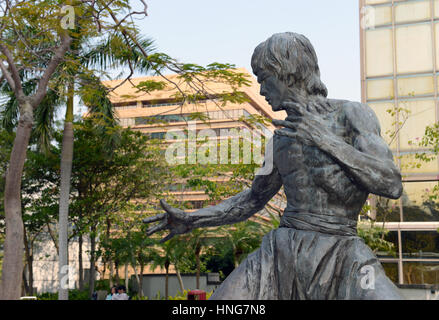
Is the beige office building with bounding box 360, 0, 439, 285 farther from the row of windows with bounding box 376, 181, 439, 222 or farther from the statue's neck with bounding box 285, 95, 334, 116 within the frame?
the statue's neck with bounding box 285, 95, 334, 116

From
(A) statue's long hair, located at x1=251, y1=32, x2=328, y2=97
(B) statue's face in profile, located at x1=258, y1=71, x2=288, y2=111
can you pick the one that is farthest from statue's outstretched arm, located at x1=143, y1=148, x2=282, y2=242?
(A) statue's long hair, located at x1=251, y1=32, x2=328, y2=97

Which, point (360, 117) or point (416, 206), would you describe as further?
point (416, 206)

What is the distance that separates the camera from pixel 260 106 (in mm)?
44156

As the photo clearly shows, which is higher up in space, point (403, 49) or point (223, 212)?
point (403, 49)

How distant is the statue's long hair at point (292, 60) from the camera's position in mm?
2660

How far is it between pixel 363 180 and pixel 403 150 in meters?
19.0

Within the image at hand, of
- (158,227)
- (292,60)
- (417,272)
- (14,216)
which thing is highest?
(292,60)

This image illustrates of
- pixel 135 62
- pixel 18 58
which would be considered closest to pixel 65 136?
pixel 135 62

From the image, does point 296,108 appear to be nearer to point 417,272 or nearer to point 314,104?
point 314,104

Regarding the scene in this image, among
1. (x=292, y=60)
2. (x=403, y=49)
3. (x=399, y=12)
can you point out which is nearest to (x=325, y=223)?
(x=292, y=60)

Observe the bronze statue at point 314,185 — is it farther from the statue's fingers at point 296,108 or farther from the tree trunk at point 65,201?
the tree trunk at point 65,201

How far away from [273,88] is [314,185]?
522 mm

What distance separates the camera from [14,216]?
469 inches

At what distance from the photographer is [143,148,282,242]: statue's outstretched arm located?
2929 mm
